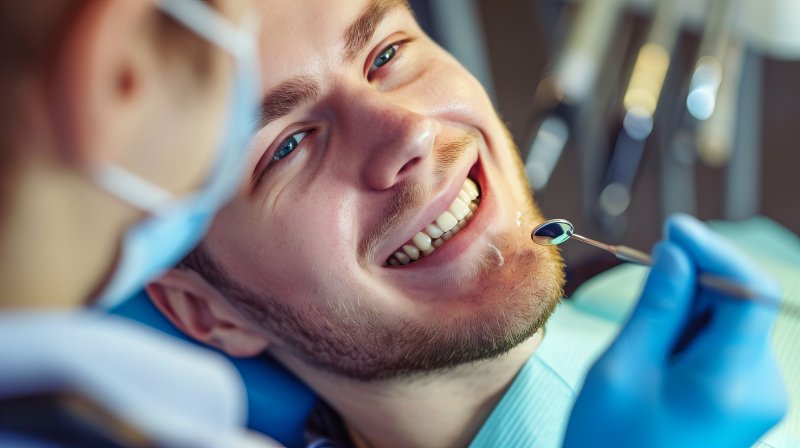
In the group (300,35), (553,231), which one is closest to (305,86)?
(300,35)

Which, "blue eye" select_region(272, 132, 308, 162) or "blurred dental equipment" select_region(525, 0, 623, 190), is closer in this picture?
"blue eye" select_region(272, 132, 308, 162)

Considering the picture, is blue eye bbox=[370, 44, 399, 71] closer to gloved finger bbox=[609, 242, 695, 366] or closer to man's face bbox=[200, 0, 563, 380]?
man's face bbox=[200, 0, 563, 380]

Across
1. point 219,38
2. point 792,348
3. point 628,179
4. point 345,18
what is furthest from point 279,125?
point 628,179

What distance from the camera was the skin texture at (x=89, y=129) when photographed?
0.43 metres

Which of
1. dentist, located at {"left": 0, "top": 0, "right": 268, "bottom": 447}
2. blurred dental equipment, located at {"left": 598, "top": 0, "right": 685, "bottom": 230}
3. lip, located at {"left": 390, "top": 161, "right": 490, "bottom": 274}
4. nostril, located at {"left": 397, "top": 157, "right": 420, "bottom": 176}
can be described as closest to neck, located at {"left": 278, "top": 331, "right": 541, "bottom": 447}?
lip, located at {"left": 390, "top": 161, "right": 490, "bottom": 274}

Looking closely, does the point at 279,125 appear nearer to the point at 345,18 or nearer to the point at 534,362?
the point at 345,18

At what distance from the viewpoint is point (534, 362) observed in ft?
3.15

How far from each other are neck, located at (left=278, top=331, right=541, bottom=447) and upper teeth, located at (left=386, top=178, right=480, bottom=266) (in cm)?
14

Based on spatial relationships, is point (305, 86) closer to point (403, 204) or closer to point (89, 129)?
point (403, 204)

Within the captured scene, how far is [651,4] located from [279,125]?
1237mm

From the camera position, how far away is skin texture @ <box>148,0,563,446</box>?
846 mm

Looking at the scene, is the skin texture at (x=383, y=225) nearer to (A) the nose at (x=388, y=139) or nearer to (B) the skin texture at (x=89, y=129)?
(A) the nose at (x=388, y=139)

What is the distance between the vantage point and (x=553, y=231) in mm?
812

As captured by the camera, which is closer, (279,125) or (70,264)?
(70,264)
